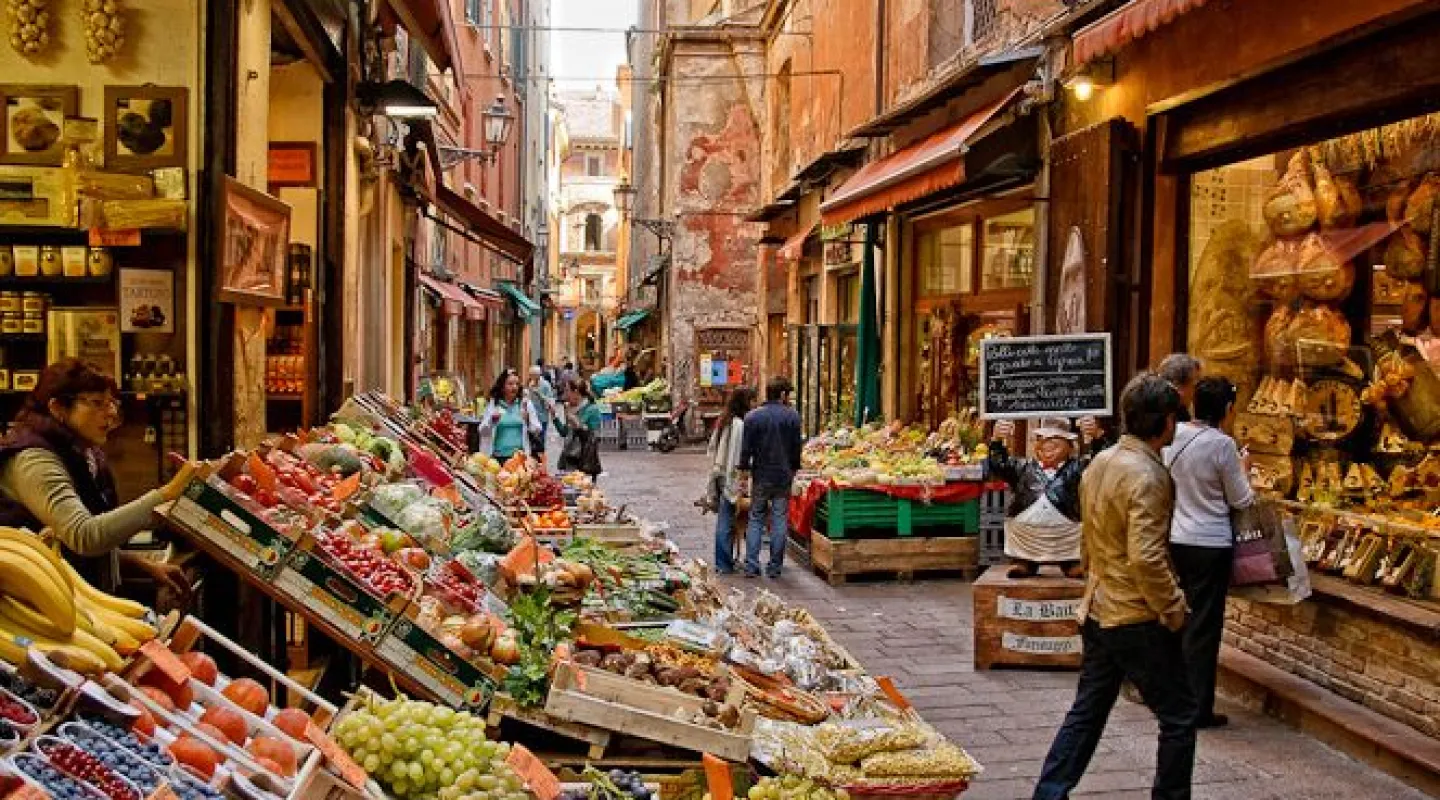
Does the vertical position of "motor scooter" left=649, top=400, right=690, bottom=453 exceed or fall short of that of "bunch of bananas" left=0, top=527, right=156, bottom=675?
it falls short

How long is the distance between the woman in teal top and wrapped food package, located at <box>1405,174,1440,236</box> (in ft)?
27.4

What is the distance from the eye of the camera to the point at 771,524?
11.3m

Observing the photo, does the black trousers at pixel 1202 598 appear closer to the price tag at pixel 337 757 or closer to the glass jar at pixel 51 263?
the price tag at pixel 337 757

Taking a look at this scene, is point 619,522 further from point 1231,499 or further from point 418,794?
point 418,794

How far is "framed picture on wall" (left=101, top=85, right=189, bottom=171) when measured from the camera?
6.92m

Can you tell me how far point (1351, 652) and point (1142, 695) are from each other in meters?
2.54

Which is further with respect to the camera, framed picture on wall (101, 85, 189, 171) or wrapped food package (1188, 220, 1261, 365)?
wrapped food package (1188, 220, 1261, 365)

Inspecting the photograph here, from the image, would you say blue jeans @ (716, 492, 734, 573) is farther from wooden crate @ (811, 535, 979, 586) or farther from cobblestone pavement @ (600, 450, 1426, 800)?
wooden crate @ (811, 535, 979, 586)

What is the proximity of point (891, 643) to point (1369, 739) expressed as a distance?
316cm

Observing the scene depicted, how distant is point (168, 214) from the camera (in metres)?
6.90

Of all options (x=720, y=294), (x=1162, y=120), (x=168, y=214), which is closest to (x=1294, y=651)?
(x=1162, y=120)

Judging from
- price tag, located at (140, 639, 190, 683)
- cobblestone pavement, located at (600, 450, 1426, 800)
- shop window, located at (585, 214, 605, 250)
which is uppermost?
shop window, located at (585, 214, 605, 250)

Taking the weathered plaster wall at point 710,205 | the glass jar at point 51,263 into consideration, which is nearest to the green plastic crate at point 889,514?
the glass jar at point 51,263

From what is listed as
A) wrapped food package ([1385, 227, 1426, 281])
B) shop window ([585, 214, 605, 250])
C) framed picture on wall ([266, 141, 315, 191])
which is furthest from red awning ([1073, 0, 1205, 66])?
shop window ([585, 214, 605, 250])
